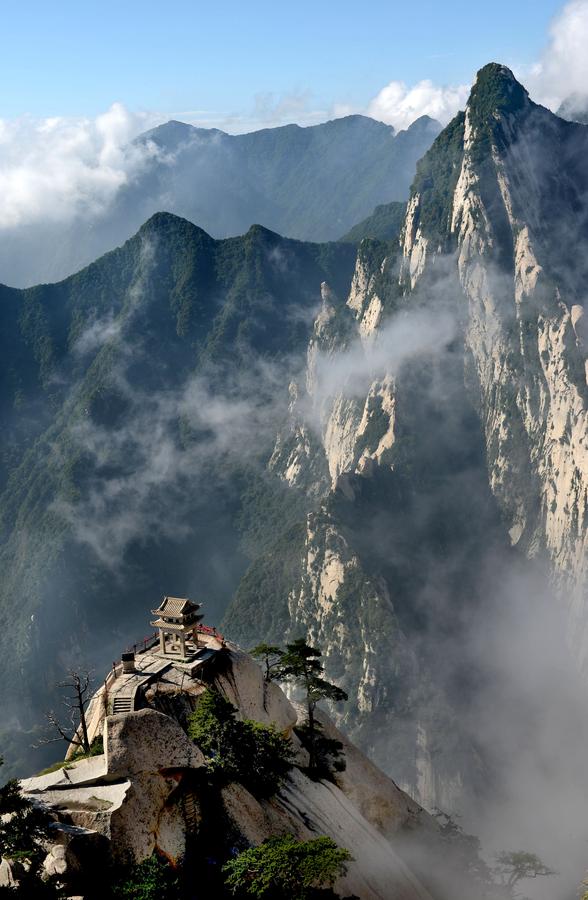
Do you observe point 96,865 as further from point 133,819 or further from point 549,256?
point 549,256

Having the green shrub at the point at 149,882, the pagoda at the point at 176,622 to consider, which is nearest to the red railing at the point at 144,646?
the pagoda at the point at 176,622

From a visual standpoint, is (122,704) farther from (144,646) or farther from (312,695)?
(312,695)

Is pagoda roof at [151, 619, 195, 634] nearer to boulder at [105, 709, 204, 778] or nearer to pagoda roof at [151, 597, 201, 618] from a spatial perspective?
pagoda roof at [151, 597, 201, 618]

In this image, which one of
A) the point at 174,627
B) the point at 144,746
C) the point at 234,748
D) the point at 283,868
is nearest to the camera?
the point at 283,868

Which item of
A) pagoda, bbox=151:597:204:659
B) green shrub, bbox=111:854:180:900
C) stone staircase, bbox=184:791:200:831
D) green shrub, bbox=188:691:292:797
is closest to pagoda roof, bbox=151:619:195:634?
pagoda, bbox=151:597:204:659

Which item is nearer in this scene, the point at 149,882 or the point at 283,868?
the point at 149,882

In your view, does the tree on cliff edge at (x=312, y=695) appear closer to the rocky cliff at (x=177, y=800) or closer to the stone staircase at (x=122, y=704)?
the rocky cliff at (x=177, y=800)

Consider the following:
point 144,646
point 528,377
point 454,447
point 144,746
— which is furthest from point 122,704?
point 454,447

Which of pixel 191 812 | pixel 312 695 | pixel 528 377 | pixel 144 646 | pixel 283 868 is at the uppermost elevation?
pixel 528 377
